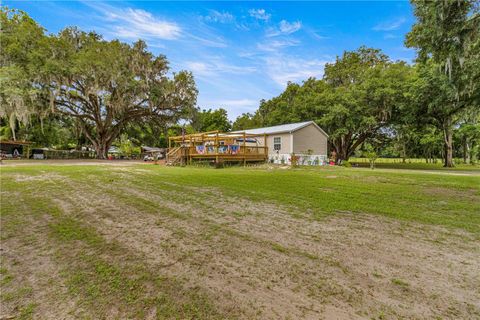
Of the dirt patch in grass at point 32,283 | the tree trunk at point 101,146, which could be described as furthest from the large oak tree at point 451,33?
the tree trunk at point 101,146

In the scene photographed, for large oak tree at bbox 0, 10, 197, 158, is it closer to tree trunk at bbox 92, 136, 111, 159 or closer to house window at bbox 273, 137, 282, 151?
tree trunk at bbox 92, 136, 111, 159

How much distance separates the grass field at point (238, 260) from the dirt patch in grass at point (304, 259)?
1 centimetres

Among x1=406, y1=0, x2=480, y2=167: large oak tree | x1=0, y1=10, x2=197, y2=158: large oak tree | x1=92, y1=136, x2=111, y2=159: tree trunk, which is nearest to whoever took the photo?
x1=406, y1=0, x2=480, y2=167: large oak tree

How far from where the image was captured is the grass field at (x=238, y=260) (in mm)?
1760

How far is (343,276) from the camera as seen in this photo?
218 cm

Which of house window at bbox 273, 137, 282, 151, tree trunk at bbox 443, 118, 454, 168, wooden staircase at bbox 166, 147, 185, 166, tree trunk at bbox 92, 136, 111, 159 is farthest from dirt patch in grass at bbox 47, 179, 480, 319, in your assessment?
tree trunk at bbox 92, 136, 111, 159

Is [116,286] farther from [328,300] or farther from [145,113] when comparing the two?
[145,113]

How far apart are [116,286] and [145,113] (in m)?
26.6

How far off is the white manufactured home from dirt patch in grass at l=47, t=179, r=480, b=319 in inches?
537

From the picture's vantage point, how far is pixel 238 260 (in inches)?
98.1

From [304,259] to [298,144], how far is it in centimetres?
1601

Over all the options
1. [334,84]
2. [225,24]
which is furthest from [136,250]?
[334,84]

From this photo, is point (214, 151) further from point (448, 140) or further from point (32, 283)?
point (448, 140)

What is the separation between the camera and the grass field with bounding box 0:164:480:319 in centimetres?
176
